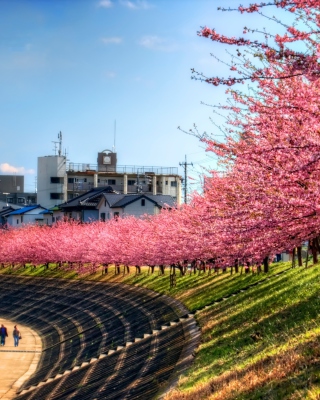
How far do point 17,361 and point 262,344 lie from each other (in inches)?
1125

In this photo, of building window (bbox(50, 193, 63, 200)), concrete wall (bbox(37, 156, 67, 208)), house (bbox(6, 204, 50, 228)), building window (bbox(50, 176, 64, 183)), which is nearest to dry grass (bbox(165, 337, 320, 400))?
house (bbox(6, 204, 50, 228))

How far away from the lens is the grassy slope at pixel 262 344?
42.4ft

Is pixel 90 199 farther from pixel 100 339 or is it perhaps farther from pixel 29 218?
pixel 100 339

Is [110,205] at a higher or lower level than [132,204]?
lower

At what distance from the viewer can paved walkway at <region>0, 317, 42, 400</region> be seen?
3581 cm

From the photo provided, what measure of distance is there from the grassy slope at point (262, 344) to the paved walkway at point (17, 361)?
10.2 metres

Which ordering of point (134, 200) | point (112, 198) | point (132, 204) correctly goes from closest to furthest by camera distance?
1. point (134, 200)
2. point (132, 204)
3. point (112, 198)

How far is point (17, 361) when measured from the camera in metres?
43.3

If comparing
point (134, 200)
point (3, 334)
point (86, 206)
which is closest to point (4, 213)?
point (86, 206)

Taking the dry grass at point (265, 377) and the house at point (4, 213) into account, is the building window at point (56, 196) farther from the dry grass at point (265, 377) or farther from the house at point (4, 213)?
the dry grass at point (265, 377)

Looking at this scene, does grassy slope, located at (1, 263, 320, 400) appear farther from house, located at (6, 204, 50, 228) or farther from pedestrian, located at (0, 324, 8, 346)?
house, located at (6, 204, 50, 228)

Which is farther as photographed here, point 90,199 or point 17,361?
point 90,199

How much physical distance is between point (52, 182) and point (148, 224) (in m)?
53.9

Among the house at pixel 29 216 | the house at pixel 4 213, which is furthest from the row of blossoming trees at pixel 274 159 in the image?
the house at pixel 4 213
